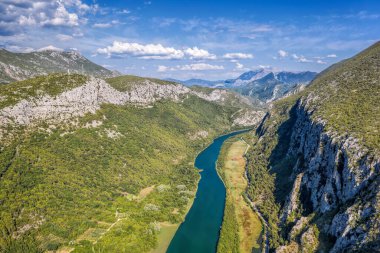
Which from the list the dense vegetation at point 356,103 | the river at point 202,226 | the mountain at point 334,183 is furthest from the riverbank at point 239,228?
the dense vegetation at point 356,103

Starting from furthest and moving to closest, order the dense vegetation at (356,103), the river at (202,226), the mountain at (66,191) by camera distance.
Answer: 1. the river at (202,226)
2. the mountain at (66,191)
3. the dense vegetation at (356,103)

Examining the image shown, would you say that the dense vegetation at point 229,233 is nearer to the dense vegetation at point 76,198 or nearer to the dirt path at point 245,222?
the dirt path at point 245,222

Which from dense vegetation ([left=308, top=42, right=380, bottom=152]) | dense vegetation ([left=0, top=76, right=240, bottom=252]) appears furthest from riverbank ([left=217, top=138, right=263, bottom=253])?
dense vegetation ([left=308, top=42, right=380, bottom=152])

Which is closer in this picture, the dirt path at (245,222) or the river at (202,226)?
the dirt path at (245,222)

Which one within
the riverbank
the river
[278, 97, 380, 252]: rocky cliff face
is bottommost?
the river

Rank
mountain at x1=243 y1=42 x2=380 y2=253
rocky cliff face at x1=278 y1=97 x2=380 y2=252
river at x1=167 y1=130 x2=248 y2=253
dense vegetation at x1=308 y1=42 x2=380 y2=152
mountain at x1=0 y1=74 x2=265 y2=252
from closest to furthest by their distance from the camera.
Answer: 1. rocky cliff face at x1=278 y1=97 x2=380 y2=252
2. mountain at x1=243 y1=42 x2=380 y2=253
3. dense vegetation at x1=308 y1=42 x2=380 y2=152
4. mountain at x1=0 y1=74 x2=265 y2=252
5. river at x1=167 y1=130 x2=248 y2=253

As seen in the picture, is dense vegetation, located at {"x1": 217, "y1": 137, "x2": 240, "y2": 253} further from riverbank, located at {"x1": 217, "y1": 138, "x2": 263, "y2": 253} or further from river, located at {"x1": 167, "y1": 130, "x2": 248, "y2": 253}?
river, located at {"x1": 167, "y1": 130, "x2": 248, "y2": 253}

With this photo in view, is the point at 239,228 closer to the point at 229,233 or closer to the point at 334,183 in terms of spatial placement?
the point at 229,233

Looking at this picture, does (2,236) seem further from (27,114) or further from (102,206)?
(27,114)
